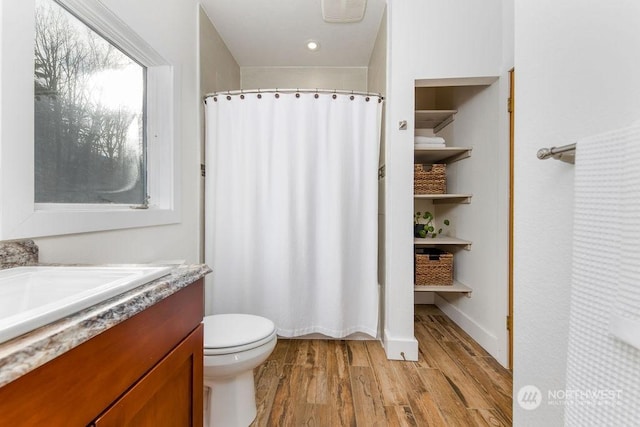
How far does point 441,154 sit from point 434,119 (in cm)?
43

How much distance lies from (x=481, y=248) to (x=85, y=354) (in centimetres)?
221

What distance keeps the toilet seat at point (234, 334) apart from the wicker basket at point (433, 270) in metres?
1.31

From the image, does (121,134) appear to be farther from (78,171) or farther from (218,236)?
(218,236)

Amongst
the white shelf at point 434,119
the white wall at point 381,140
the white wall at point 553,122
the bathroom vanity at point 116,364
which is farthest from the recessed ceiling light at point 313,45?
the bathroom vanity at point 116,364

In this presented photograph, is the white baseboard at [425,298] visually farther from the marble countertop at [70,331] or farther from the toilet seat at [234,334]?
the marble countertop at [70,331]

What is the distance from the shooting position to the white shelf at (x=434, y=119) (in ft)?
7.77

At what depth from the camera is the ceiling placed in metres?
2.02

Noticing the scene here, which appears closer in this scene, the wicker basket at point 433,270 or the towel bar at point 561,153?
the towel bar at point 561,153

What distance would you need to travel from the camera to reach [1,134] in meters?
0.80

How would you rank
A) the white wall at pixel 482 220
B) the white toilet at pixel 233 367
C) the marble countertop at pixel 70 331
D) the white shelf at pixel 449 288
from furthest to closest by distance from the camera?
the white shelf at pixel 449 288 < the white wall at pixel 482 220 < the white toilet at pixel 233 367 < the marble countertop at pixel 70 331

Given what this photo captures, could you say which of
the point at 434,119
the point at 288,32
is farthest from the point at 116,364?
the point at 434,119

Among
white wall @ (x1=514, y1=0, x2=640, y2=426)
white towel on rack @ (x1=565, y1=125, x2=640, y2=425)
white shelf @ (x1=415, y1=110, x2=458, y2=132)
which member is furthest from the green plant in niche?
white towel on rack @ (x1=565, y1=125, x2=640, y2=425)

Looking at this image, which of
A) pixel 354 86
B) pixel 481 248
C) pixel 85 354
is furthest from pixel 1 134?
pixel 354 86

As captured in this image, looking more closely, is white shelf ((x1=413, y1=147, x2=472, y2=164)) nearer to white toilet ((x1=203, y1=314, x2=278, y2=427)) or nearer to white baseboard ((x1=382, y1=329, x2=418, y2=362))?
white baseboard ((x1=382, y1=329, x2=418, y2=362))
